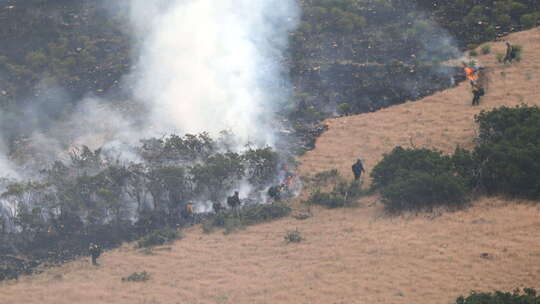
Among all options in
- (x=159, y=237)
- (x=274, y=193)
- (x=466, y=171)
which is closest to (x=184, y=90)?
(x=274, y=193)

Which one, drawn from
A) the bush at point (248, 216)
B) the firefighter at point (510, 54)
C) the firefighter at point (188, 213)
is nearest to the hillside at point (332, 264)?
the bush at point (248, 216)

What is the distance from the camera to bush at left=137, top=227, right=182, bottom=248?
2077 centimetres

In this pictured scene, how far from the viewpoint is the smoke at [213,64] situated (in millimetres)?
26609

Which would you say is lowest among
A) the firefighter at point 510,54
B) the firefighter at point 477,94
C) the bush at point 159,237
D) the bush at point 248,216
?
the bush at point 159,237

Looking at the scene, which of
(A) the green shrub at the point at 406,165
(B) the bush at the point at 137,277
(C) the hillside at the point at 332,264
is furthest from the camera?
(A) the green shrub at the point at 406,165

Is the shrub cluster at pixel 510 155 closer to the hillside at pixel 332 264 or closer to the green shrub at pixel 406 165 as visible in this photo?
the hillside at pixel 332 264

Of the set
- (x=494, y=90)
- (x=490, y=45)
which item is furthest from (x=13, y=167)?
(x=490, y=45)

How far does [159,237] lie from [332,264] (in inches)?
243

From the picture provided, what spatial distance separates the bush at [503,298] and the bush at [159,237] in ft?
33.2

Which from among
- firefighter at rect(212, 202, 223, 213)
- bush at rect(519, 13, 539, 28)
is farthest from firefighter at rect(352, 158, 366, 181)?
bush at rect(519, 13, 539, 28)

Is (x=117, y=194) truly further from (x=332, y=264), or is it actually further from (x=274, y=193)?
(x=332, y=264)

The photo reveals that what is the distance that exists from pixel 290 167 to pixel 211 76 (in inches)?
269

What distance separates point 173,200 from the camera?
22.7 meters

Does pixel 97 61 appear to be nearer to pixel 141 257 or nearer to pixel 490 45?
pixel 141 257
